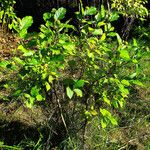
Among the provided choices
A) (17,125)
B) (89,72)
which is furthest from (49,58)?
(17,125)

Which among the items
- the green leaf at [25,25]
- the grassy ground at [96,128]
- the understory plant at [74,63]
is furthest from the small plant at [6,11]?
the green leaf at [25,25]

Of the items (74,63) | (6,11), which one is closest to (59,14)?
(74,63)

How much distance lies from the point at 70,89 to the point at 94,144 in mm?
1292

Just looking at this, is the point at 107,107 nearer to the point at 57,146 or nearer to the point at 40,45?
the point at 57,146

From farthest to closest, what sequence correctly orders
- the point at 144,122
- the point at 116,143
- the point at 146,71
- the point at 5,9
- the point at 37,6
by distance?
the point at 37,6 < the point at 5,9 < the point at 146,71 < the point at 144,122 < the point at 116,143

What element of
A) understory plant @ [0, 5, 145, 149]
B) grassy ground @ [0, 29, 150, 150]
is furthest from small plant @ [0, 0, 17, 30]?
understory plant @ [0, 5, 145, 149]

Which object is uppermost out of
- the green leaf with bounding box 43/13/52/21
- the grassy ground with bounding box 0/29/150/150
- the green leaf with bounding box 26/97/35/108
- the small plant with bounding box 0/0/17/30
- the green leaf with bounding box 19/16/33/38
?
the green leaf with bounding box 43/13/52/21

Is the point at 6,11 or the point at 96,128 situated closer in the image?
the point at 96,128

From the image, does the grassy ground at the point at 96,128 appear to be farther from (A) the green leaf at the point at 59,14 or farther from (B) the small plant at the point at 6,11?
(B) the small plant at the point at 6,11

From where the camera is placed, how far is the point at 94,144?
375 centimetres

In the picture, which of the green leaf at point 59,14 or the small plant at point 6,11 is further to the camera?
the small plant at point 6,11

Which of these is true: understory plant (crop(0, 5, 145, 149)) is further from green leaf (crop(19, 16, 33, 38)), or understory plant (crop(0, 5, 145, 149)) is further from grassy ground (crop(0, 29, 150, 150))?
grassy ground (crop(0, 29, 150, 150))

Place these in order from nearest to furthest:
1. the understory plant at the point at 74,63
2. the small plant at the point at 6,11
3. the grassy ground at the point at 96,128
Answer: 1. the understory plant at the point at 74,63
2. the grassy ground at the point at 96,128
3. the small plant at the point at 6,11

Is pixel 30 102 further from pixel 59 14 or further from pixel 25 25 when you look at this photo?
pixel 59 14
